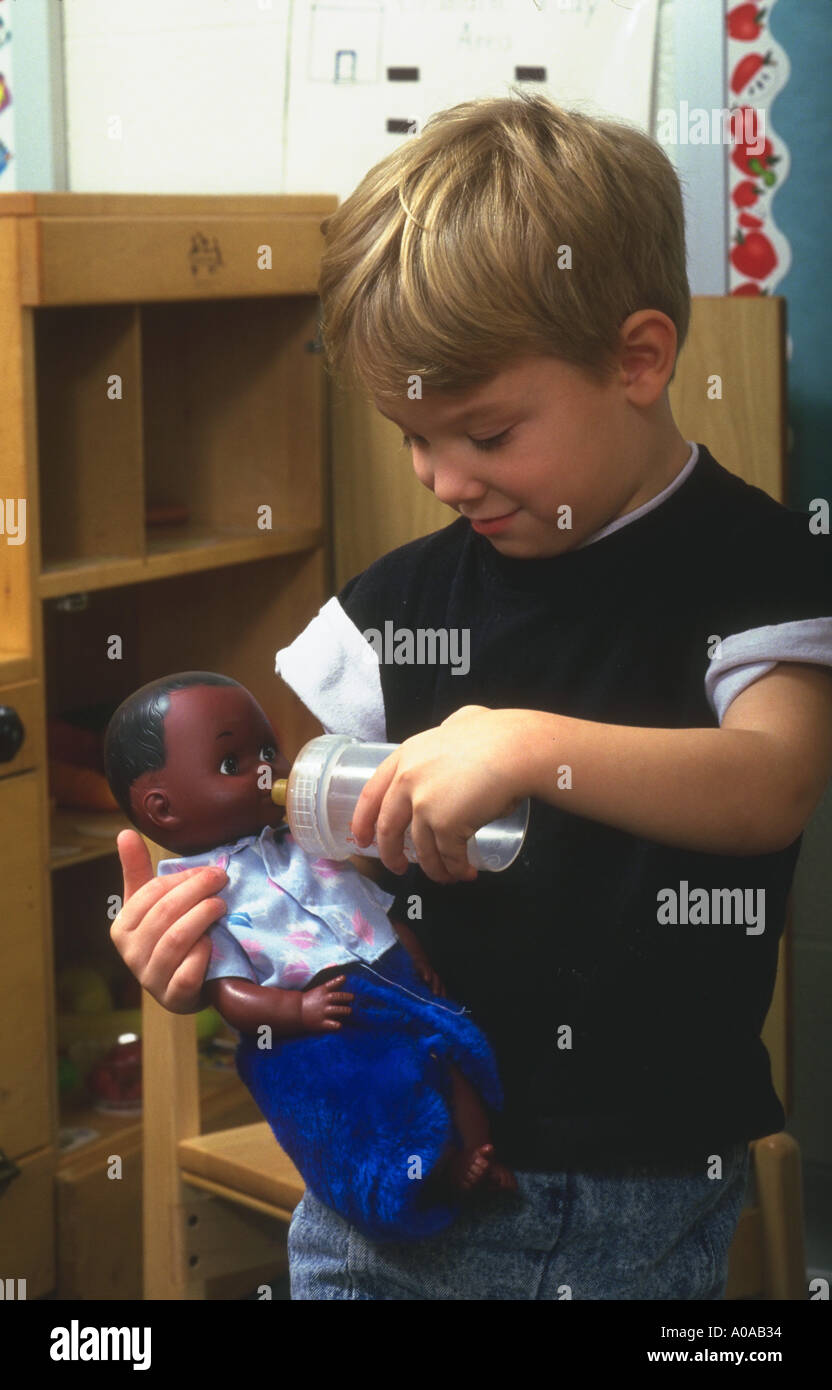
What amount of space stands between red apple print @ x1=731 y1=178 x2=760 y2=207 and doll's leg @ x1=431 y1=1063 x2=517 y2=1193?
0.75 meters

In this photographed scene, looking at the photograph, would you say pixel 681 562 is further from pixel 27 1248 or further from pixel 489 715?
pixel 27 1248

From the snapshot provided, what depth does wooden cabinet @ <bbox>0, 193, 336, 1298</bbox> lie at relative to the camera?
1044mm

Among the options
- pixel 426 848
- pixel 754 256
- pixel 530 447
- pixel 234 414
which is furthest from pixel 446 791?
pixel 234 414

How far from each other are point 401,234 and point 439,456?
0.07 meters

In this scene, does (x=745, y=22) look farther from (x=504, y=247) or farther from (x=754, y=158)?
(x=504, y=247)

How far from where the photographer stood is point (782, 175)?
106 centimetres

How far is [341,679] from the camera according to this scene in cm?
61

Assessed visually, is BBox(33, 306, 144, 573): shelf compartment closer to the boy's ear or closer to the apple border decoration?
the apple border decoration

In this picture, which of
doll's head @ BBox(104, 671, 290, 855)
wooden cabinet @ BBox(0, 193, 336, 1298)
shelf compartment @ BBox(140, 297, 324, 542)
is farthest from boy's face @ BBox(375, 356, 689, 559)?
shelf compartment @ BBox(140, 297, 324, 542)

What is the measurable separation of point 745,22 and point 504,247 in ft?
2.20

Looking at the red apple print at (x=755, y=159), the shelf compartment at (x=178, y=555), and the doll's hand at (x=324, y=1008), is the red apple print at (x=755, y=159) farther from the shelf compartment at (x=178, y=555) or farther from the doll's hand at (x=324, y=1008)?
the doll's hand at (x=324, y=1008)

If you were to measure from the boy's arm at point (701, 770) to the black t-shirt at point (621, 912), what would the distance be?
0.15 ft

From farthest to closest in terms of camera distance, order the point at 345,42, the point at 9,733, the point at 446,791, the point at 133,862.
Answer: the point at 345,42 < the point at 9,733 < the point at 133,862 < the point at 446,791
